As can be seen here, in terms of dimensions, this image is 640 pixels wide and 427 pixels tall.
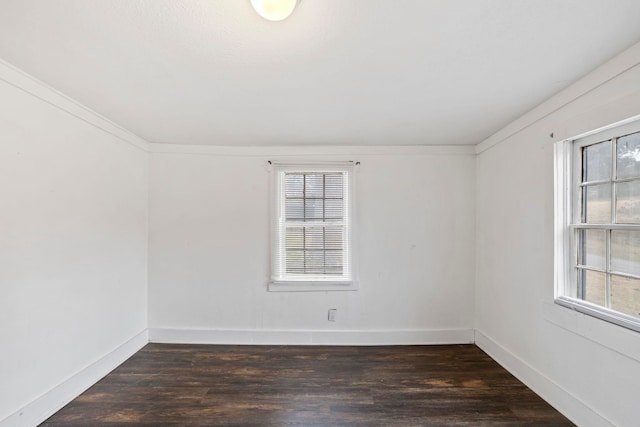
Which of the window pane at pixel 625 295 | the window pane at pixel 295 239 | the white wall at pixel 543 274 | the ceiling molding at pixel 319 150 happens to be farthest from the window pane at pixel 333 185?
the window pane at pixel 625 295

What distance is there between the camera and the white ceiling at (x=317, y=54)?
4.24 ft

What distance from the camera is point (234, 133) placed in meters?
2.97

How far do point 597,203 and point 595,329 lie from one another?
0.80 meters

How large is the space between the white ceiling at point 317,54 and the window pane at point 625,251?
3.30ft

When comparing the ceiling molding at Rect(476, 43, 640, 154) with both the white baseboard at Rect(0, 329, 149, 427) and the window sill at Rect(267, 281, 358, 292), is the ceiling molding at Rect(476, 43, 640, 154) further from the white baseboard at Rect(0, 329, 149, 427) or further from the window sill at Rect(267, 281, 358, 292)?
the white baseboard at Rect(0, 329, 149, 427)

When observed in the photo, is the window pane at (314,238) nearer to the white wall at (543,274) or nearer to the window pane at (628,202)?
the white wall at (543,274)

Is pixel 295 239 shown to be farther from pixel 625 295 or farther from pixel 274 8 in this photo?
pixel 625 295

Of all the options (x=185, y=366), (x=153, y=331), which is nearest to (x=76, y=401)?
(x=185, y=366)

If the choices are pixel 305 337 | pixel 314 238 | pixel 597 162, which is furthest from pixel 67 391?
pixel 597 162

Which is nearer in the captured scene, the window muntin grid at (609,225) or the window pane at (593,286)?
the window muntin grid at (609,225)

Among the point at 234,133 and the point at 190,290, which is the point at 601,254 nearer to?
the point at 234,133

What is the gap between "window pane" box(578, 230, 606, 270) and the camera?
1.96 m

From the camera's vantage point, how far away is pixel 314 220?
345cm

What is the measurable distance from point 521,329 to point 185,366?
9.91 ft
